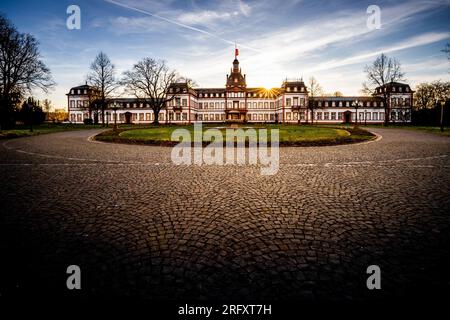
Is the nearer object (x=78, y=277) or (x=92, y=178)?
(x=78, y=277)

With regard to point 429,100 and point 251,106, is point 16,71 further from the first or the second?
point 429,100

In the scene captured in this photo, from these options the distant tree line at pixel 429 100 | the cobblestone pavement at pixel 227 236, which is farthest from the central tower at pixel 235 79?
the cobblestone pavement at pixel 227 236

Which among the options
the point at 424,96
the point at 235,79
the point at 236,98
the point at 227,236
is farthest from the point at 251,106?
the point at 227,236

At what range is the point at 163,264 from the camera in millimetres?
3357

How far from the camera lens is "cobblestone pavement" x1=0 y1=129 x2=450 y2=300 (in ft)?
9.70

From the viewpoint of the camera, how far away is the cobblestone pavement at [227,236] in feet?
9.70

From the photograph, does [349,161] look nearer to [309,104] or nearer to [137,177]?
[137,177]

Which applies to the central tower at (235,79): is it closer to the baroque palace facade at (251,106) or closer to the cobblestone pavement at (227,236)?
the baroque palace facade at (251,106)

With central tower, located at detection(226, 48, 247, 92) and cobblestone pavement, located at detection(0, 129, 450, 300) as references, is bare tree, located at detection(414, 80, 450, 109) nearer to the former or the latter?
central tower, located at detection(226, 48, 247, 92)

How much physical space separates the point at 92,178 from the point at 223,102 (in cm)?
8300

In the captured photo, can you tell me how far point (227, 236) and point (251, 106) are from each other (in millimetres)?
86493

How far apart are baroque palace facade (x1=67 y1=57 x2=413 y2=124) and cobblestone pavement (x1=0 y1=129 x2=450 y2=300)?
67.2 meters
